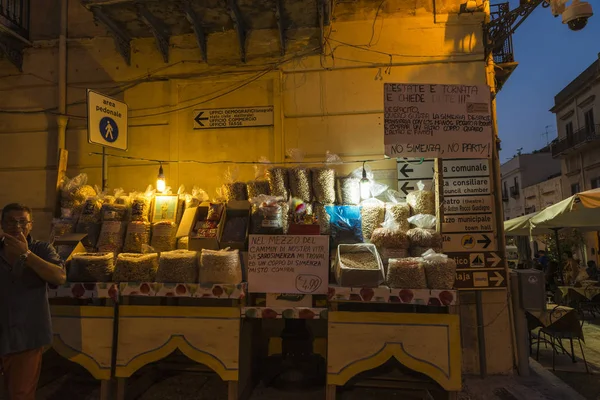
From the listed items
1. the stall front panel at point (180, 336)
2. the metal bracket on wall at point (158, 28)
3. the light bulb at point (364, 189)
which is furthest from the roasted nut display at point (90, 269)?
the metal bracket on wall at point (158, 28)

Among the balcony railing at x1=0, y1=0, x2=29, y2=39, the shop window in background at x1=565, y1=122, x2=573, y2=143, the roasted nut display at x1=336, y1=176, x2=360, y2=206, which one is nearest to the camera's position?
the roasted nut display at x1=336, y1=176, x2=360, y2=206

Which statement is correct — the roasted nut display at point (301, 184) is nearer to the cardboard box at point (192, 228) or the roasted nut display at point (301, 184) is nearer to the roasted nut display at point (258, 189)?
the roasted nut display at point (258, 189)

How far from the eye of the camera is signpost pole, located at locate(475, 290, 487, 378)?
490cm

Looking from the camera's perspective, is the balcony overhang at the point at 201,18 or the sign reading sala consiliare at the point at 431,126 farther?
the balcony overhang at the point at 201,18

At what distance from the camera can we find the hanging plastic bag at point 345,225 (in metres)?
4.47

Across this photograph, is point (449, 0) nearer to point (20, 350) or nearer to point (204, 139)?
point (204, 139)

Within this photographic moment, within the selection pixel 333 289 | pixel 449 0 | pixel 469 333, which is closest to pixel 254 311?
pixel 333 289

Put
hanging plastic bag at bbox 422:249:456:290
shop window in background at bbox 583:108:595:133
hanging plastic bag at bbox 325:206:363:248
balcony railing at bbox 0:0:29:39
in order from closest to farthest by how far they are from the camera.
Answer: hanging plastic bag at bbox 422:249:456:290, hanging plastic bag at bbox 325:206:363:248, balcony railing at bbox 0:0:29:39, shop window in background at bbox 583:108:595:133

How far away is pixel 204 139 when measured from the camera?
5867mm

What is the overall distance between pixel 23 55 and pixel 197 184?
12.5 ft

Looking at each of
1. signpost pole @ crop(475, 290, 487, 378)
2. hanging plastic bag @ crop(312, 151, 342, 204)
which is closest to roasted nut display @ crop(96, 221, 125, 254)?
hanging plastic bag @ crop(312, 151, 342, 204)

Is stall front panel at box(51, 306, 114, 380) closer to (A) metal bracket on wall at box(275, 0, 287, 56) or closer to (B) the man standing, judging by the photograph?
(B) the man standing

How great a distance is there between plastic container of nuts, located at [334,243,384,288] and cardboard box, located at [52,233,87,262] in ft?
9.71

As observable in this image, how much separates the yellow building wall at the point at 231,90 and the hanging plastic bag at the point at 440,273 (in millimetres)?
1753
